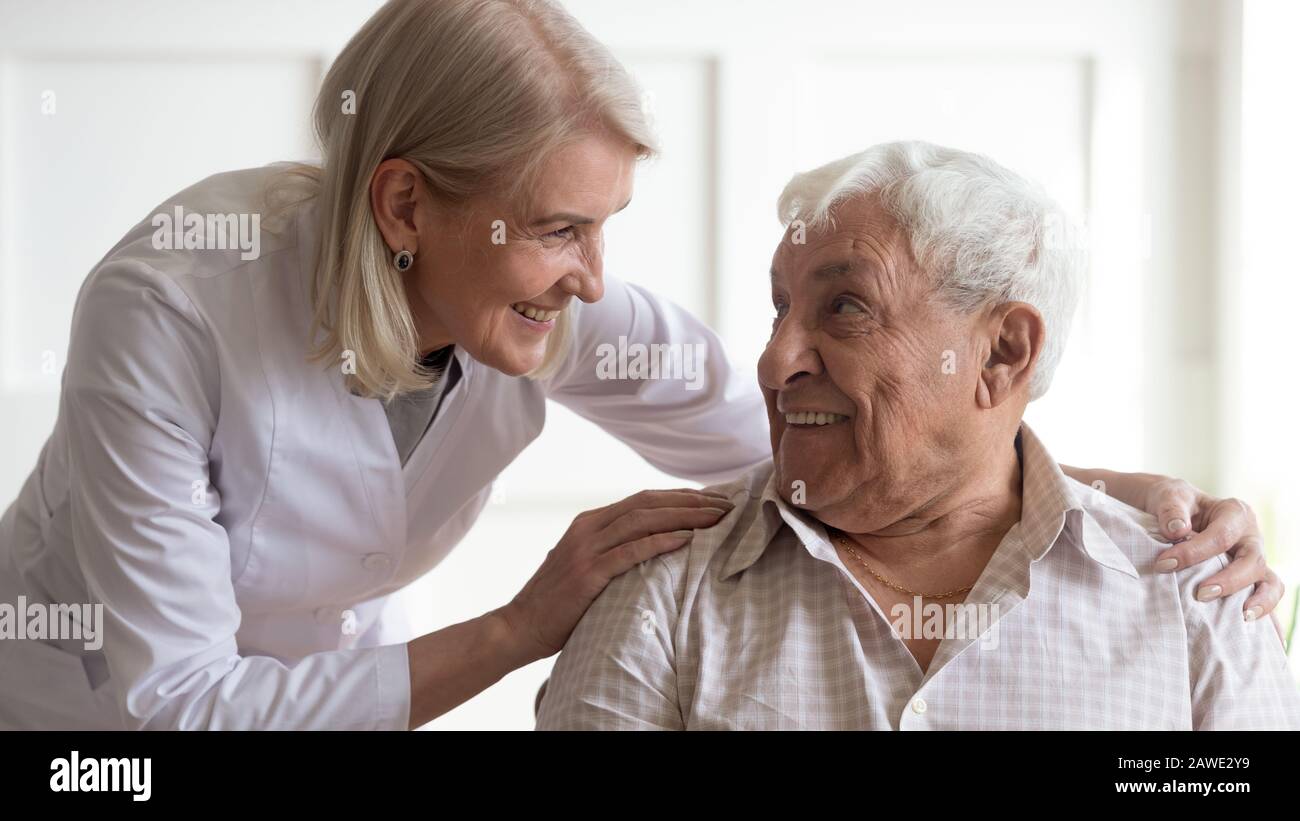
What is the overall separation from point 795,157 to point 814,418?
1.01m

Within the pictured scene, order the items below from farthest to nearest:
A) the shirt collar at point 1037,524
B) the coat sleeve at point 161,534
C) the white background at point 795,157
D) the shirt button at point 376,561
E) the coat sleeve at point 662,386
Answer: the white background at point 795,157 → the coat sleeve at point 662,386 → the shirt button at point 376,561 → the shirt collar at point 1037,524 → the coat sleeve at point 161,534

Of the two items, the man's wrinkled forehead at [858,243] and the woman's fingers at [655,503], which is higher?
the man's wrinkled forehead at [858,243]

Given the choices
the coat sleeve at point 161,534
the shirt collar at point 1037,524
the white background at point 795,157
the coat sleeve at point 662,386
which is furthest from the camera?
the white background at point 795,157

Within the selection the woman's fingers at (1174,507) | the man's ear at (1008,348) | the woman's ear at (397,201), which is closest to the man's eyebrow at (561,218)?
the woman's ear at (397,201)

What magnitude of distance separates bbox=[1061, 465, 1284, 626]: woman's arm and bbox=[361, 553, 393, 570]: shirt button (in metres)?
0.98

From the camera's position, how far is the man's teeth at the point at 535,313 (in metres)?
1.38

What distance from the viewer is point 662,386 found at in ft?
5.69

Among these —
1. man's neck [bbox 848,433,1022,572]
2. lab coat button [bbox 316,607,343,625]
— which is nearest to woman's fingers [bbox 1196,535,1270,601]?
man's neck [bbox 848,433,1022,572]

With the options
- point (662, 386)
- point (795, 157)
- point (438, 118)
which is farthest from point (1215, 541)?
point (795, 157)

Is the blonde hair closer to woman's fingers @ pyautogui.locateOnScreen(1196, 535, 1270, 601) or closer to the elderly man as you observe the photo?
the elderly man

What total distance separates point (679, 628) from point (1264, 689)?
2.20ft

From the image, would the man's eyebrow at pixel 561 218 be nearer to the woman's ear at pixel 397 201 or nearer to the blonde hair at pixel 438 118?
the blonde hair at pixel 438 118

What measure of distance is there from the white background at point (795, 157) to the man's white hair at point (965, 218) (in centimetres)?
60
